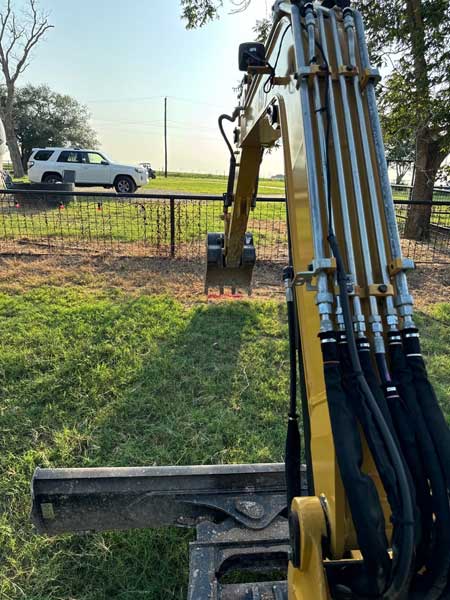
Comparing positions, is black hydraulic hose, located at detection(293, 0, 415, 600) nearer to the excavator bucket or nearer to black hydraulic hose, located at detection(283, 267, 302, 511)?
black hydraulic hose, located at detection(283, 267, 302, 511)

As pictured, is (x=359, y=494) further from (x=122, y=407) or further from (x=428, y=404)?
(x=122, y=407)

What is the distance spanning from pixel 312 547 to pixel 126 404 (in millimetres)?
2337

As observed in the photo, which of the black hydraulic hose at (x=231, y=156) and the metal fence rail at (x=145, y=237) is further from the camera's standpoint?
the metal fence rail at (x=145, y=237)

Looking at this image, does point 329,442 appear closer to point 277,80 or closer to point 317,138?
point 317,138

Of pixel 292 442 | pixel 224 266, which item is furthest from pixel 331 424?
pixel 224 266

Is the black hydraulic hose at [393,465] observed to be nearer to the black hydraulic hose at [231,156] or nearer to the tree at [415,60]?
the black hydraulic hose at [231,156]

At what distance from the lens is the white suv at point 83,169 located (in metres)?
18.3

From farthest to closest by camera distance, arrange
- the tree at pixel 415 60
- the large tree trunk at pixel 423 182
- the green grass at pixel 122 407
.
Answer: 1. the large tree trunk at pixel 423 182
2. the tree at pixel 415 60
3. the green grass at pixel 122 407

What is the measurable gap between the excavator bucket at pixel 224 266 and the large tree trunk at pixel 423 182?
6.78m

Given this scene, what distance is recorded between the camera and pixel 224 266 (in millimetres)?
4570

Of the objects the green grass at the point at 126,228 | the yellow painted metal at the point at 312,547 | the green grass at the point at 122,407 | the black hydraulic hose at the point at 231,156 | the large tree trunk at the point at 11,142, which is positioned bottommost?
the green grass at the point at 122,407

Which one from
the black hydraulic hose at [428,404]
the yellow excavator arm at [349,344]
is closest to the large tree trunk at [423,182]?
the yellow excavator arm at [349,344]

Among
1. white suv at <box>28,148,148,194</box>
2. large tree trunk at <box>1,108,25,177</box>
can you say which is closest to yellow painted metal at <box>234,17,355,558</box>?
white suv at <box>28,148,148,194</box>

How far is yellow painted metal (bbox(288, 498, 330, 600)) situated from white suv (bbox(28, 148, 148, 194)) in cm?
1843
